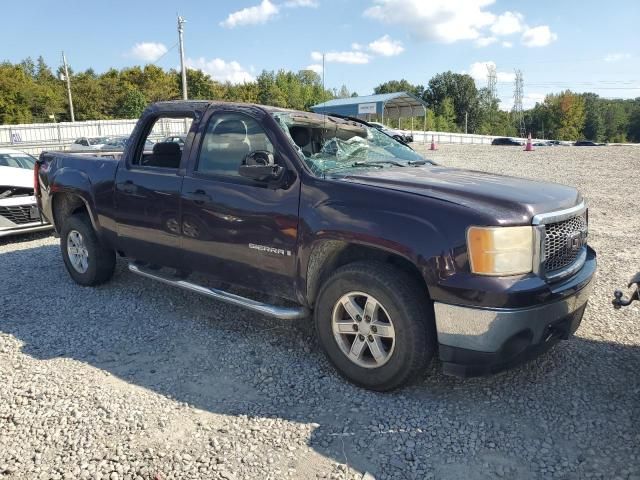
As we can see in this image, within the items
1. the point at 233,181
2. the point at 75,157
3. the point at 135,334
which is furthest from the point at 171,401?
the point at 75,157

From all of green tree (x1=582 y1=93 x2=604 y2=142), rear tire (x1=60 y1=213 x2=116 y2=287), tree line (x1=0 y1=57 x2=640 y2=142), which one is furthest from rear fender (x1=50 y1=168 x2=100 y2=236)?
green tree (x1=582 y1=93 x2=604 y2=142)

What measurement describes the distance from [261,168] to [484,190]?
4.87 feet

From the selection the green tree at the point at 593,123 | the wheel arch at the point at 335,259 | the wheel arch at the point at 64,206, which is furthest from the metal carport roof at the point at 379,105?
the green tree at the point at 593,123

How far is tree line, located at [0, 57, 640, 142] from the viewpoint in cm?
5453

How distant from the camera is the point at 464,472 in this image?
8.72 feet

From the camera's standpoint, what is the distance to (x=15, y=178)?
7734 mm

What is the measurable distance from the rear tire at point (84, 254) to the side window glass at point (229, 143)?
1856 mm

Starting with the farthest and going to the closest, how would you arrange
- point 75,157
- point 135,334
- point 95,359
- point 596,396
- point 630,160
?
point 630,160 < point 75,157 < point 135,334 < point 95,359 < point 596,396

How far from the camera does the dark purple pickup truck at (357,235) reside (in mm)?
2961

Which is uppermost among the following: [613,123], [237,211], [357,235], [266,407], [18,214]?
[613,123]

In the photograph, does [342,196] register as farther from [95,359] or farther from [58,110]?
[58,110]

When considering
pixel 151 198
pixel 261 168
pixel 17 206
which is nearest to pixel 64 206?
pixel 151 198

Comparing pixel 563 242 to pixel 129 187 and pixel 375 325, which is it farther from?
pixel 129 187

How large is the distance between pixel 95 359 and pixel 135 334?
478 mm
